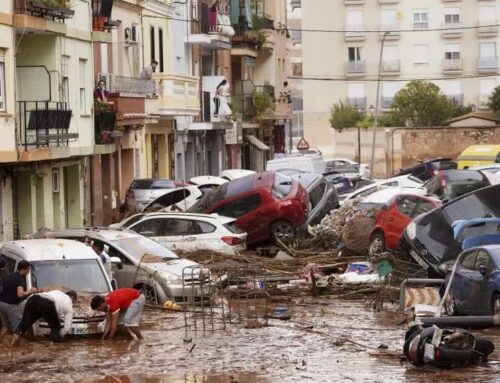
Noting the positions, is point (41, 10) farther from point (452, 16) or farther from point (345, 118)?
point (452, 16)

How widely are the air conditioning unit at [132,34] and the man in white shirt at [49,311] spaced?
87.5 feet

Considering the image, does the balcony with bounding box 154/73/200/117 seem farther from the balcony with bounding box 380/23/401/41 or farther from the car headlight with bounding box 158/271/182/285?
the balcony with bounding box 380/23/401/41

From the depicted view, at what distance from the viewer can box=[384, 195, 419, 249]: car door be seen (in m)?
31.4

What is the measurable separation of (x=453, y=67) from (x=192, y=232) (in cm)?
7578

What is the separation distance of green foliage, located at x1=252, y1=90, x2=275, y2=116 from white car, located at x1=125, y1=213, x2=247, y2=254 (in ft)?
129

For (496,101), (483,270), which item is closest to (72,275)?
(483,270)

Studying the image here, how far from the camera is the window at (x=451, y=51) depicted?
105412 mm

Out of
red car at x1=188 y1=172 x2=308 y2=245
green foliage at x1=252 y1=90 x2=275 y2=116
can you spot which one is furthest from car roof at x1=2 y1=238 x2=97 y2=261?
green foliage at x1=252 y1=90 x2=275 y2=116

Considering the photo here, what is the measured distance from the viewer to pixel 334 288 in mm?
28000

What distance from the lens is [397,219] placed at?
104 ft

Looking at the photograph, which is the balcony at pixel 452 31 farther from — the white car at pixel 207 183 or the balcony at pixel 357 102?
the white car at pixel 207 183

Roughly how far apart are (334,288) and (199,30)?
34395 mm

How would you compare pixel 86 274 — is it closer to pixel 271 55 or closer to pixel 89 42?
pixel 89 42

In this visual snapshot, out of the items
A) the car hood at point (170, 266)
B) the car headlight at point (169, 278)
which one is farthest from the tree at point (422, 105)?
the car headlight at point (169, 278)
